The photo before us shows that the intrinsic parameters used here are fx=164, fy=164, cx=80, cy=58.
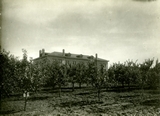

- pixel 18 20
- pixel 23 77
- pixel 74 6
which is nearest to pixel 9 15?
pixel 18 20

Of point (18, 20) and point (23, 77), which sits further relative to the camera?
point (23, 77)

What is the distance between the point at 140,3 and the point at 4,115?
9367 millimetres

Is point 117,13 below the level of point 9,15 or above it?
above


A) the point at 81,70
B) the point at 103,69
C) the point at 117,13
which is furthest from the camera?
the point at 81,70

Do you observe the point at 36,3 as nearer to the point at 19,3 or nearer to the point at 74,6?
the point at 19,3

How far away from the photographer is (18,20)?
816 centimetres

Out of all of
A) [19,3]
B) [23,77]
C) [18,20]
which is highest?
[19,3]

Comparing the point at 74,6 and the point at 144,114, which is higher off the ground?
the point at 74,6

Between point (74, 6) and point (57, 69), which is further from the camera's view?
point (57, 69)

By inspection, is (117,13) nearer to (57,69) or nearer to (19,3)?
(19,3)

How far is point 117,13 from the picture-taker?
9383mm

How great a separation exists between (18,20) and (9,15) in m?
0.52

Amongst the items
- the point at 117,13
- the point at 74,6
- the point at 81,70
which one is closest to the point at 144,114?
the point at 117,13

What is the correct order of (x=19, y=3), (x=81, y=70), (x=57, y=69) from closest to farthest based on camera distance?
(x=19, y=3) < (x=57, y=69) < (x=81, y=70)
